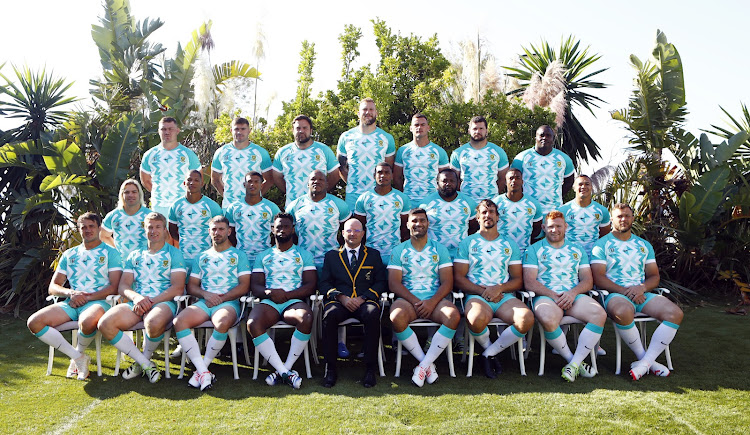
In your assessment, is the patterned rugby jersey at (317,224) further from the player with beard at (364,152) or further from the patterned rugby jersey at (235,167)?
the patterned rugby jersey at (235,167)

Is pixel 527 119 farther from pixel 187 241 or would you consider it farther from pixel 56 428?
pixel 56 428

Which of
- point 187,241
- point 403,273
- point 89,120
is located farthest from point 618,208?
point 89,120

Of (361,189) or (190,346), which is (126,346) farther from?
(361,189)

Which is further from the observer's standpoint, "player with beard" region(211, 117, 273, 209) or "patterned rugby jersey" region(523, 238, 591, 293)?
"player with beard" region(211, 117, 273, 209)

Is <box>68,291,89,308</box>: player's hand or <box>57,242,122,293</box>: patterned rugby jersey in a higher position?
<box>57,242,122,293</box>: patterned rugby jersey

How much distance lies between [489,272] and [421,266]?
61 cm

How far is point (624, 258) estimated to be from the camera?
525 cm

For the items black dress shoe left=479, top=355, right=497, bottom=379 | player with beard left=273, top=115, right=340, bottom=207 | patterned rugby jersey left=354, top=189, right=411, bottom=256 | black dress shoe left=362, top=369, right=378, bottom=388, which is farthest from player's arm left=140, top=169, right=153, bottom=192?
black dress shoe left=479, top=355, right=497, bottom=379

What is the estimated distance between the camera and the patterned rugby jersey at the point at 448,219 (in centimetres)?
545

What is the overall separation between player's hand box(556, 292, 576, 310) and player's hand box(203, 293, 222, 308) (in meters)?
2.90

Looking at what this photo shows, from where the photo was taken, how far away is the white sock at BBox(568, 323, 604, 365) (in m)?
4.86

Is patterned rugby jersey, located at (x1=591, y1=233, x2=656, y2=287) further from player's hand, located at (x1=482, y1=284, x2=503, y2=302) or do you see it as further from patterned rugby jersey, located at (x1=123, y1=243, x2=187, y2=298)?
patterned rugby jersey, located at (x1=123, y1=243, x2=187, y2=298)

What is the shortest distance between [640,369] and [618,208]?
1.42 metres

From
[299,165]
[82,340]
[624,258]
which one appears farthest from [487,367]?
[82,340]
